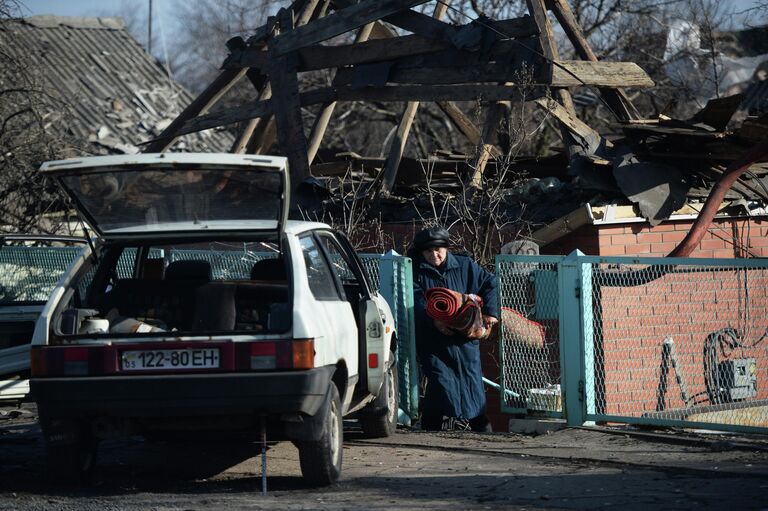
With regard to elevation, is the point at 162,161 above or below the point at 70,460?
above

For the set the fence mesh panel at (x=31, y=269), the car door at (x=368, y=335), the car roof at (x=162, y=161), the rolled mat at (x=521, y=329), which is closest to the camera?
the car roof at (x=162, y=161)

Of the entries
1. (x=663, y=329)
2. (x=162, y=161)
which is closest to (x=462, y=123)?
(x=663, y=329)

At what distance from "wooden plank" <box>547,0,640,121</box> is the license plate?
734 cm

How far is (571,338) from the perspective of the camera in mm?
7914

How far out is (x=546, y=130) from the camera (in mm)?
19797

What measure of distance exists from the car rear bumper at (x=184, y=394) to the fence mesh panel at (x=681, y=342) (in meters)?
2.90

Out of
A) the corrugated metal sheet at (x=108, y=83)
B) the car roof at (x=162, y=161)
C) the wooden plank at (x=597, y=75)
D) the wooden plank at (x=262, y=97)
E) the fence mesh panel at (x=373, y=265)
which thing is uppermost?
the corrugated metal sheet at (x=108, y=83)

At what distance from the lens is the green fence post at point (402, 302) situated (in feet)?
29.2

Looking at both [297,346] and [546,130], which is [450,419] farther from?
[546,130]

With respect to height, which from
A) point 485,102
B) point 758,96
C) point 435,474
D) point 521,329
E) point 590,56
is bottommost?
point 435,474

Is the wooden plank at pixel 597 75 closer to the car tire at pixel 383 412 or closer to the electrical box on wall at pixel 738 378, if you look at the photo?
the car tire at pixel 383 412

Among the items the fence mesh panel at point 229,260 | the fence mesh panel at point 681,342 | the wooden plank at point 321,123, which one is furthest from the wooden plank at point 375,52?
the fence mesh panel at point 681,342

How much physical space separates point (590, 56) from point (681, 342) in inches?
201

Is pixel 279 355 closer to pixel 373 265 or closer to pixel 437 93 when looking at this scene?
pixel 373 265
